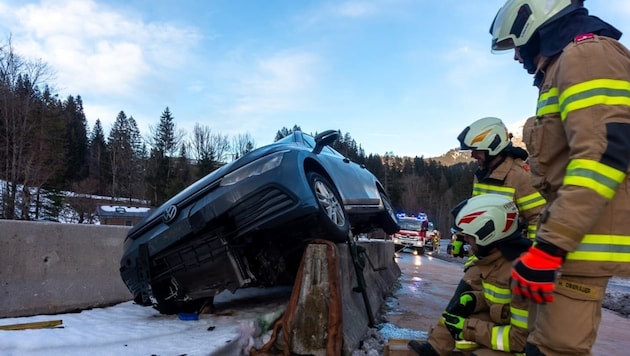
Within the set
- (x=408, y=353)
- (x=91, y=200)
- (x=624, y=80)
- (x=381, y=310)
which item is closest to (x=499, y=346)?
(x=408, y=353)

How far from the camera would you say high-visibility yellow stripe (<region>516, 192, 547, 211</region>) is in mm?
3191

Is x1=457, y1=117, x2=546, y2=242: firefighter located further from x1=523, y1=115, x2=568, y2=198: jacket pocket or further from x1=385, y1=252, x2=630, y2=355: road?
x1=385, y1=252, x2=630, y2=355: road

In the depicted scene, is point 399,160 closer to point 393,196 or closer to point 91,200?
point 393,196

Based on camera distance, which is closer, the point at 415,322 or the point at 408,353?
the point at 408,353

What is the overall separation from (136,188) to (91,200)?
21.6 m

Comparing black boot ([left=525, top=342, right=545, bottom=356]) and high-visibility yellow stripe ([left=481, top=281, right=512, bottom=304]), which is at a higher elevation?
high-visibility yellow stripe ([left=481, top=281, right=512, bottom=304])

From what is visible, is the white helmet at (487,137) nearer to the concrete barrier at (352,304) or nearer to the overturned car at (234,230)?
the overturned car at (234,230)

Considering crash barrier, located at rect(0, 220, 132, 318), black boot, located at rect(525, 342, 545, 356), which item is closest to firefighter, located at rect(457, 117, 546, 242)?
black boot, located at rect(525, 342, 545, 356)

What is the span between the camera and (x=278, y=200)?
325cm

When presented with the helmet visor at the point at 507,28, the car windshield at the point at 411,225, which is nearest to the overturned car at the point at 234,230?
the helmet visor at the point at 507,28

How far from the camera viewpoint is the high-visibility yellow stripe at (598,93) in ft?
5.21

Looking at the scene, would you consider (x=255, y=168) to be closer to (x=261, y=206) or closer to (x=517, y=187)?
(x=261, y=206)

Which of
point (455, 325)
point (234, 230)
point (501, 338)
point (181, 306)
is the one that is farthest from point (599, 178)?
point (181, 306)

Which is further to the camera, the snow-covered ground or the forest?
the forest
